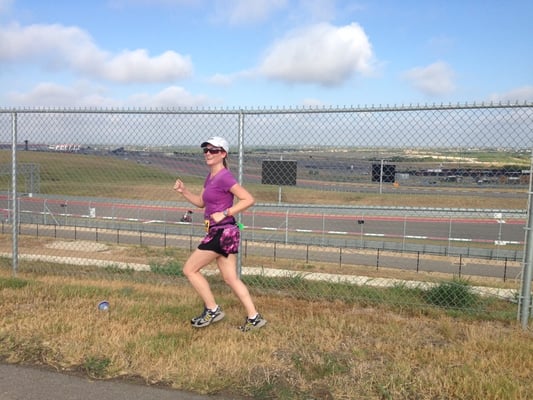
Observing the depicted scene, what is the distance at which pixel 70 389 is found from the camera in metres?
3.11

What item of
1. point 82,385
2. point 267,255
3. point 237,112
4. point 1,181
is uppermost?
point 237,112

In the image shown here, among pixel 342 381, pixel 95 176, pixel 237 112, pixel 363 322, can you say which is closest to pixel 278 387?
pixel 342 381

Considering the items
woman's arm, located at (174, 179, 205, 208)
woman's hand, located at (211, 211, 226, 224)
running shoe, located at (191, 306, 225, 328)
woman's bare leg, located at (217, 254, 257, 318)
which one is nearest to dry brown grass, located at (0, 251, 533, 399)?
running shoe, located at (191, 306, 225, 328)

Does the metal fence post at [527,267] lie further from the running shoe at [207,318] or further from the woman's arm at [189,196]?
the woman's arm at [189,196]

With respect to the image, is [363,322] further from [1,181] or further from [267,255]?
[267,255]

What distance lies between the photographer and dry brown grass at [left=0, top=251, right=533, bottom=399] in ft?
10.2

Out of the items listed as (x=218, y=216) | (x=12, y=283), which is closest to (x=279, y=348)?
(x=218, y=216)

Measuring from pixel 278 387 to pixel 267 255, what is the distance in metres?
15.6

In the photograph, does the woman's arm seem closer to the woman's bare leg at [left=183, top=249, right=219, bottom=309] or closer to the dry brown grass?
the woman's bare leg at [left=183, top=249, right=219, bottom=309]

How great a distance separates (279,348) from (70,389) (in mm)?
1484

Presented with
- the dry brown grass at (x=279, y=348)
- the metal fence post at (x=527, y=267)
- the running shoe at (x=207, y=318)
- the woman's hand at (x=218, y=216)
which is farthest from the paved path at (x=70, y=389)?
the metal fence post at (x=527, y=267)

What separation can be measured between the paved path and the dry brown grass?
4.0 inches

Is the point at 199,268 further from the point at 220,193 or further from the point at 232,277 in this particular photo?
the point at 220,193

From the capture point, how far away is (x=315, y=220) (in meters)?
28.9
